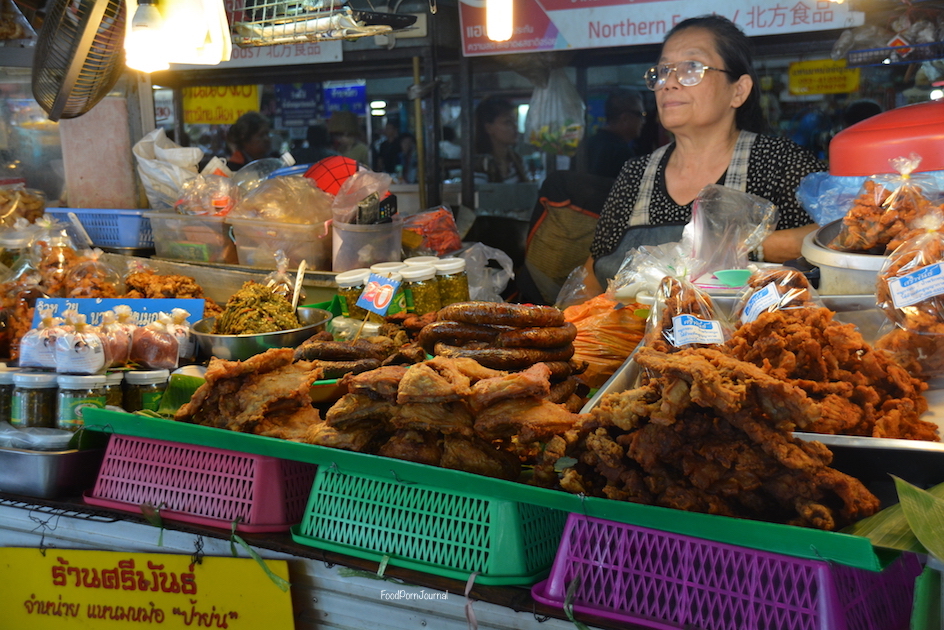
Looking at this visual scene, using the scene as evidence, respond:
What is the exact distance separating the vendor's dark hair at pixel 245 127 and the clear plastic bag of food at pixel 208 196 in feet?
8.70

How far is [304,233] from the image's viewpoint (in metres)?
3.38

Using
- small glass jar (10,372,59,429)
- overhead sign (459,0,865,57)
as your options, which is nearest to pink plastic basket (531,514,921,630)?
small glass jar (10,372,59,429)

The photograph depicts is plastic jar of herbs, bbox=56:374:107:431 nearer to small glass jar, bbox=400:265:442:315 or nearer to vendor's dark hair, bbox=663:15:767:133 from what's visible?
small glass jar, bbox=400:265:442:315

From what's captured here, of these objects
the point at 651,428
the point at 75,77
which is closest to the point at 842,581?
the point at 651,428

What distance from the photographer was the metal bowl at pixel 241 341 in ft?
8.34

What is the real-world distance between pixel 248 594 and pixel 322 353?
2.19 feet

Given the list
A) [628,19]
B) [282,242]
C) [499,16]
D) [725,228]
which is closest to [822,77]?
[628,19]

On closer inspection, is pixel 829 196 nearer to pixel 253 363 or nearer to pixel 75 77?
pixel 253 363

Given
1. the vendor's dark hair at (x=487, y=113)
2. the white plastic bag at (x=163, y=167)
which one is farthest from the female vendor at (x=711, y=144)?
the vendor's dark hair at (x=487, y=113)

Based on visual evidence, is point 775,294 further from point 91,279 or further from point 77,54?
point 91,279

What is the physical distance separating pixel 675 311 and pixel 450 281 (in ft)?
3.70

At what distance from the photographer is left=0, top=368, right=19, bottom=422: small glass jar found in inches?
94.3

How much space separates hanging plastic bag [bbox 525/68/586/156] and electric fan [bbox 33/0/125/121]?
305cm

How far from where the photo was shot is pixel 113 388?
7.69 feet
